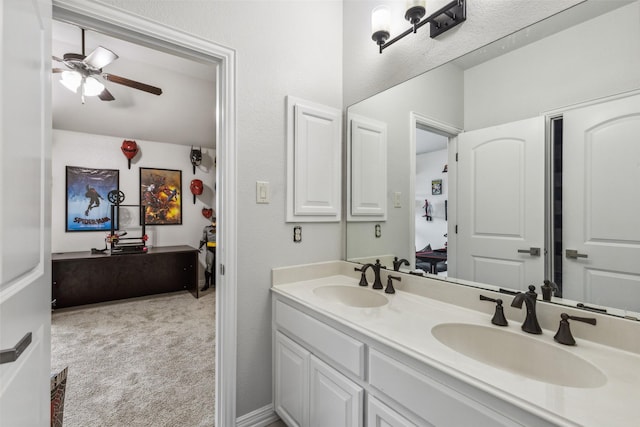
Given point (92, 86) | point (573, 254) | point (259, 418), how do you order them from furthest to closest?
point (92, 86)
point (259, 418)
point (573, 254)

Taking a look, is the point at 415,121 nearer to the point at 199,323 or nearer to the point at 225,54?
the point at 225,54

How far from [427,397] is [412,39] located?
1650mm

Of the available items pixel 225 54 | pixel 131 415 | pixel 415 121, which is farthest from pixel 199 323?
pixel 415 121

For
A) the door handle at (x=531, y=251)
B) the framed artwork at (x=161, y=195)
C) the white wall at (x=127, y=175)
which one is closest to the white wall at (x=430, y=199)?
the door handle at (x=531, y=251)

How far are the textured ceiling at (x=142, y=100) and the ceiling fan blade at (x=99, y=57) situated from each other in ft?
1.54

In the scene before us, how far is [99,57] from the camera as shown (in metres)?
2.31

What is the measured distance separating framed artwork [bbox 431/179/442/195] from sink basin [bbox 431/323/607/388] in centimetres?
68

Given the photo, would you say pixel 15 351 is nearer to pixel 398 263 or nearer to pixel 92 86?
pixel 398 263

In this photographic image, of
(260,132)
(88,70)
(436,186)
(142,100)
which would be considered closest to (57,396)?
(260,132)

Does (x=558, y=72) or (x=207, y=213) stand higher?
(x=558, y=72)

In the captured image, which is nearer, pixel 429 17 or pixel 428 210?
pixel 429 17

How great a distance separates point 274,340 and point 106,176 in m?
3.95

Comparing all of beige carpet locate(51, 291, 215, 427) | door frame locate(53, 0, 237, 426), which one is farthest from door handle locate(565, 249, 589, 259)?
beige carpet locate(51, 291, 215, 427)

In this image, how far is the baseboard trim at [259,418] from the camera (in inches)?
61.7
